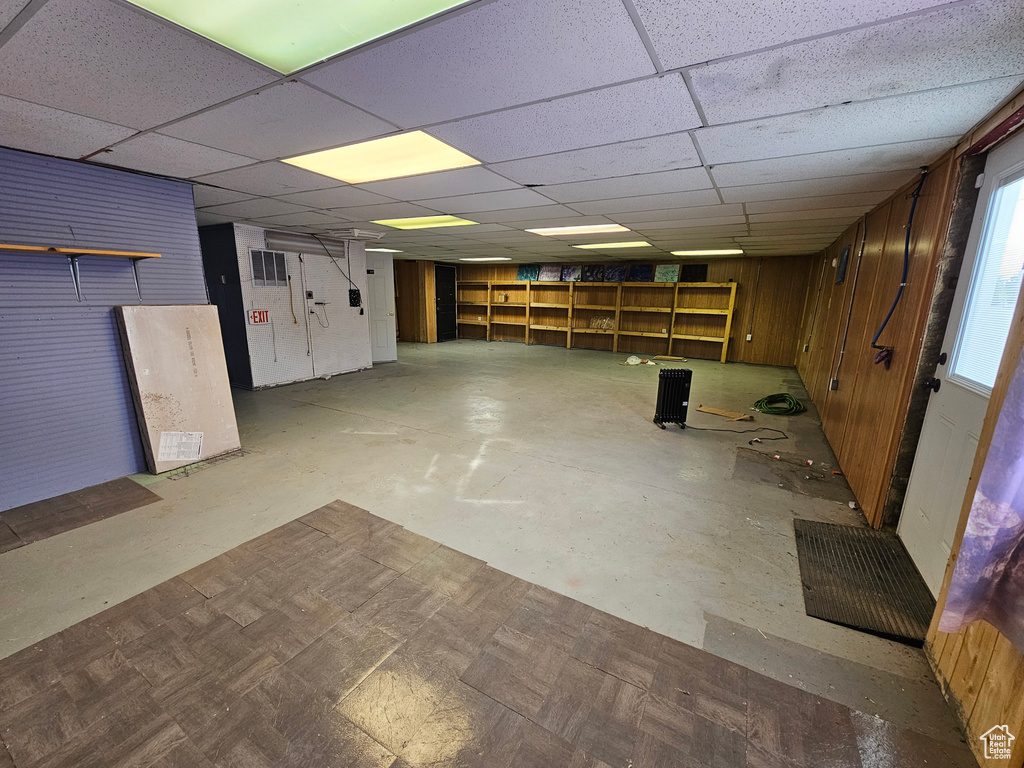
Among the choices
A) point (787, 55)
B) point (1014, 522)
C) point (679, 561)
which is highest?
point (787, 55)

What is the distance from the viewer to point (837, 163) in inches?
91.7

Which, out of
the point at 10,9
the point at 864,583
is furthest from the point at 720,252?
the point at 10,9

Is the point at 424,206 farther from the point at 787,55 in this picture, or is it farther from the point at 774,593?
the point at 774,593

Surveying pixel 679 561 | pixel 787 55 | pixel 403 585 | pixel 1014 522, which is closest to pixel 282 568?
pixel 403 585

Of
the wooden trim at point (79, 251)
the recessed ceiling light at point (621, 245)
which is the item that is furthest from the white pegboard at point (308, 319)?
the recessed ceiling light at point (621, 245)

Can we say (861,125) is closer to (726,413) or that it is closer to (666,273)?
(726,413)

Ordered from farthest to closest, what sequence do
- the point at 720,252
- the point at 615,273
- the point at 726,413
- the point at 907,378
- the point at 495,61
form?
the point at 615,273
the point at 720,252
the point at 726,413
the point at 907,378
the point at 495,61

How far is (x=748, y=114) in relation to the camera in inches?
68.0

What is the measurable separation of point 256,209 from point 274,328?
196 cm

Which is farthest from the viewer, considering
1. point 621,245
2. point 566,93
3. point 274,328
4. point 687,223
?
point 621,245

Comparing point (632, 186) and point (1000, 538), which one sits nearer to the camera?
point (1000, 538)

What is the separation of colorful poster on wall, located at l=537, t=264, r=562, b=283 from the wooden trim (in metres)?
8.11

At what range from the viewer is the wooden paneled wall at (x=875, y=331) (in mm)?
2201

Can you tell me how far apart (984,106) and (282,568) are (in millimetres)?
3801
